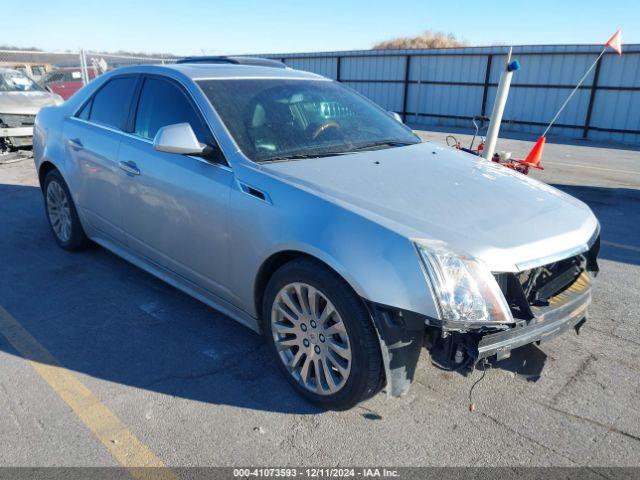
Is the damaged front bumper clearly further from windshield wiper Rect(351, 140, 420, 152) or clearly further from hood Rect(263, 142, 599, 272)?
windshield wiper Rect(351, 140, 420, 152)

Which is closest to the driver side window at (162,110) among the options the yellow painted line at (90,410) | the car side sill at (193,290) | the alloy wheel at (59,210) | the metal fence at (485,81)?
the car side sill at (193,290)

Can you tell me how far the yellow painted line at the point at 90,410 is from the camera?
2379 mm

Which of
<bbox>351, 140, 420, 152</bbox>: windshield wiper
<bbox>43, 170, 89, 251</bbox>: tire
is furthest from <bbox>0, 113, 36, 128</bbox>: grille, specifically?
<bbox>351, 140, 420, 152</bbox>: windshield wiper

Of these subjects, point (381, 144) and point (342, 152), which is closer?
point (342, 152)

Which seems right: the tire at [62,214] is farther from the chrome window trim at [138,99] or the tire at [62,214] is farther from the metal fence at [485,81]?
the metal fence at [485,81]

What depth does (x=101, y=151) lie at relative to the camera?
162 inches

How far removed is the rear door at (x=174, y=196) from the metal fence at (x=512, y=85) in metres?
16.7

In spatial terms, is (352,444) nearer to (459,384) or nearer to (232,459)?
(232,459)

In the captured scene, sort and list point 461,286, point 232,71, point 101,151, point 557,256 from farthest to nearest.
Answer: point 101,151
point 232,71
point 557,256
point 461,286

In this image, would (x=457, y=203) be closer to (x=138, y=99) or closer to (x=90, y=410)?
(x=90, y=410)

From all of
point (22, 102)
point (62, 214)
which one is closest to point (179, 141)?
point (62, 214)

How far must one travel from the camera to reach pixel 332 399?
2.67 metres

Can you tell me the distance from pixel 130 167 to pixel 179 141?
2.92ft

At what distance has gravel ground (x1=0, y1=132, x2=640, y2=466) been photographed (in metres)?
2.45
